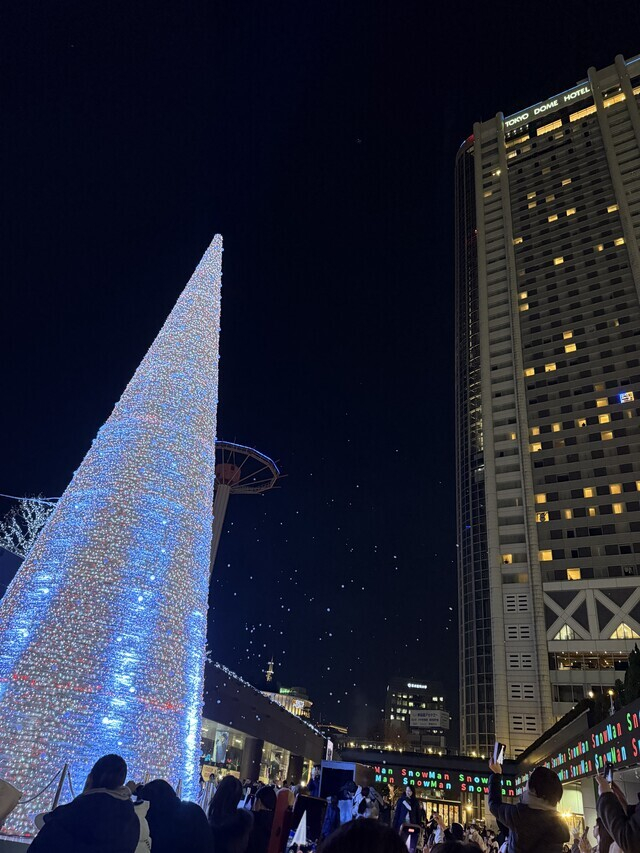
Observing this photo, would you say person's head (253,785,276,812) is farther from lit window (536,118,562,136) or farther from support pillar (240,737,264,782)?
lit window (536,118,562,136)

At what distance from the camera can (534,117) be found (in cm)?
7338

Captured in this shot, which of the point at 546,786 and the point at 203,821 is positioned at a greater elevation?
the point at 546,786

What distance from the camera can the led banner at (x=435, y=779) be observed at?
38.4 meters

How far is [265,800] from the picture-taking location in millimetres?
4434

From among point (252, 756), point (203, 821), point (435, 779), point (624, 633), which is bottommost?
point (435, 779)

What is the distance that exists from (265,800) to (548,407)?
56326 millimetres

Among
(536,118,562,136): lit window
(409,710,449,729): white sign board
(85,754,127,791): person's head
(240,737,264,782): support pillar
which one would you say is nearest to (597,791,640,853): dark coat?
(85,754,127,791): person's head

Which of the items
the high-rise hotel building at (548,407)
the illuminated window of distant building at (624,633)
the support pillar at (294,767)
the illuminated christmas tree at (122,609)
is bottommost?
the support pillar at (294,767)

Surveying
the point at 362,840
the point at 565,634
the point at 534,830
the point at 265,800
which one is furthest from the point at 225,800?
the point at 565,634

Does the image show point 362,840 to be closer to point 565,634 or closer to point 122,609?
point 122,609

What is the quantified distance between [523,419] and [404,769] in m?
34.8

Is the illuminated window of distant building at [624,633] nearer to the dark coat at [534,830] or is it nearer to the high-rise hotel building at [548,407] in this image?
the high-rise hotel building at [548,407]

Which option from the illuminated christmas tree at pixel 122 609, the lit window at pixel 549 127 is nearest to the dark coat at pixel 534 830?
the illuminated christmas tree at pixel 122 609

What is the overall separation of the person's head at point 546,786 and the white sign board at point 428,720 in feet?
302
